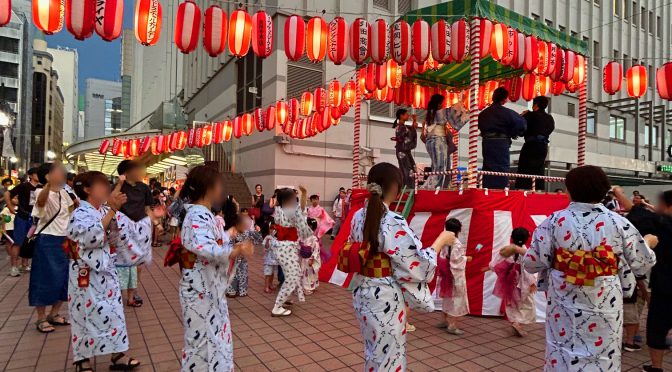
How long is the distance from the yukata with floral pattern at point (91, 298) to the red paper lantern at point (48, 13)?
3.34 meters

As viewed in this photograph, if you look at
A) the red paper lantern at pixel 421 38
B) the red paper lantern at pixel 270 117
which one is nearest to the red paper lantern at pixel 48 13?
the red paper lantern at pixel 421 38

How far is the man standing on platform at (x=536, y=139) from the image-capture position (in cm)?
791

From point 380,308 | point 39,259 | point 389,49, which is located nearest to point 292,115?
point 389,49

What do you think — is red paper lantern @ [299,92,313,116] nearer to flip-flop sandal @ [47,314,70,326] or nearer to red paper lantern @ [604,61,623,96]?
red paper lantern @ [604,61,623,96]

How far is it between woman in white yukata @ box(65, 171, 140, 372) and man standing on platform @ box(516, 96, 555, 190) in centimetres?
759

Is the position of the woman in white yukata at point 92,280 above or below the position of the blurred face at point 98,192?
below

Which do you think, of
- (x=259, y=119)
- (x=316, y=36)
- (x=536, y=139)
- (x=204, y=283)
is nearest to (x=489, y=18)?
(x=536, y=139)

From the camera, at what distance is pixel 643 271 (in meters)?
2.82

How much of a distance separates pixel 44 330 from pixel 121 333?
2114 millimetres

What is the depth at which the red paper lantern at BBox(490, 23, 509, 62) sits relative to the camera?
7428 mm

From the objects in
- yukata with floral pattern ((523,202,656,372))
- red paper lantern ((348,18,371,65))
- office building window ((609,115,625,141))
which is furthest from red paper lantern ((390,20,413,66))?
office building window ((609,115,625,141))

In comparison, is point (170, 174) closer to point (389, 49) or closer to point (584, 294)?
point (389, 49)

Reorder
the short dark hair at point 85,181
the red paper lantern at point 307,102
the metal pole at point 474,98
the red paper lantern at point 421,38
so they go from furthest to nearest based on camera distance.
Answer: the red paper lantern at point 307,102 < the red paper lantern at point 421,38 < the metal pole at point 474,98 < the short dark hair at point 85,181

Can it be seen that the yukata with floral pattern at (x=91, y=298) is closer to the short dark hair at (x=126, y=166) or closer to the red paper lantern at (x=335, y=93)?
the short dark hair at (x=126, y=166)
